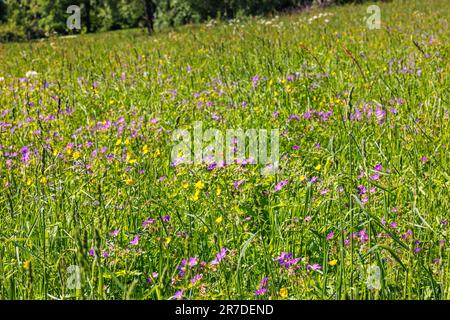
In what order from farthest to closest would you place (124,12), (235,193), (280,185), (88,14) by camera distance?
(88,14)
(124,12)
(280,185)
(235,193)

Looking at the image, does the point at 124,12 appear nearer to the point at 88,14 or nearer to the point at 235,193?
the point at 88,14

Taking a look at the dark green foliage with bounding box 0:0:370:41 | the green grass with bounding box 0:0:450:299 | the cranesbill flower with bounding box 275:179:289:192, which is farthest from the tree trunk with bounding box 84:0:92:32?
the cranesbill flower with bounding box 275:179:289:192

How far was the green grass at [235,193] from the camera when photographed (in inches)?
70.3

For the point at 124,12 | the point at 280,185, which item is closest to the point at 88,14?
the point at 124,12

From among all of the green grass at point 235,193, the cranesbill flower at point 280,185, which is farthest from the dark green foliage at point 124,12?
the cranesbill flower at point 280,185

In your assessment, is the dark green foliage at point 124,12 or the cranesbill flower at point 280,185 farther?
the dark green foliage at point 124,12

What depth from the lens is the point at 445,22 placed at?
7426mm

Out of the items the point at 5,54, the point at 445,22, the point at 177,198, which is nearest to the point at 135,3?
the point at 5,54

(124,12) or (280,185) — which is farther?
(124,12)

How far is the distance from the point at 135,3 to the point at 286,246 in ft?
104

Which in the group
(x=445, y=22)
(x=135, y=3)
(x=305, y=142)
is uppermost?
(x=135, y=3)

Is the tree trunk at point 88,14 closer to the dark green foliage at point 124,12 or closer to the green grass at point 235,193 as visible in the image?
the dark green foliage at point 124,12

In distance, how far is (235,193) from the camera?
88.6 inches
